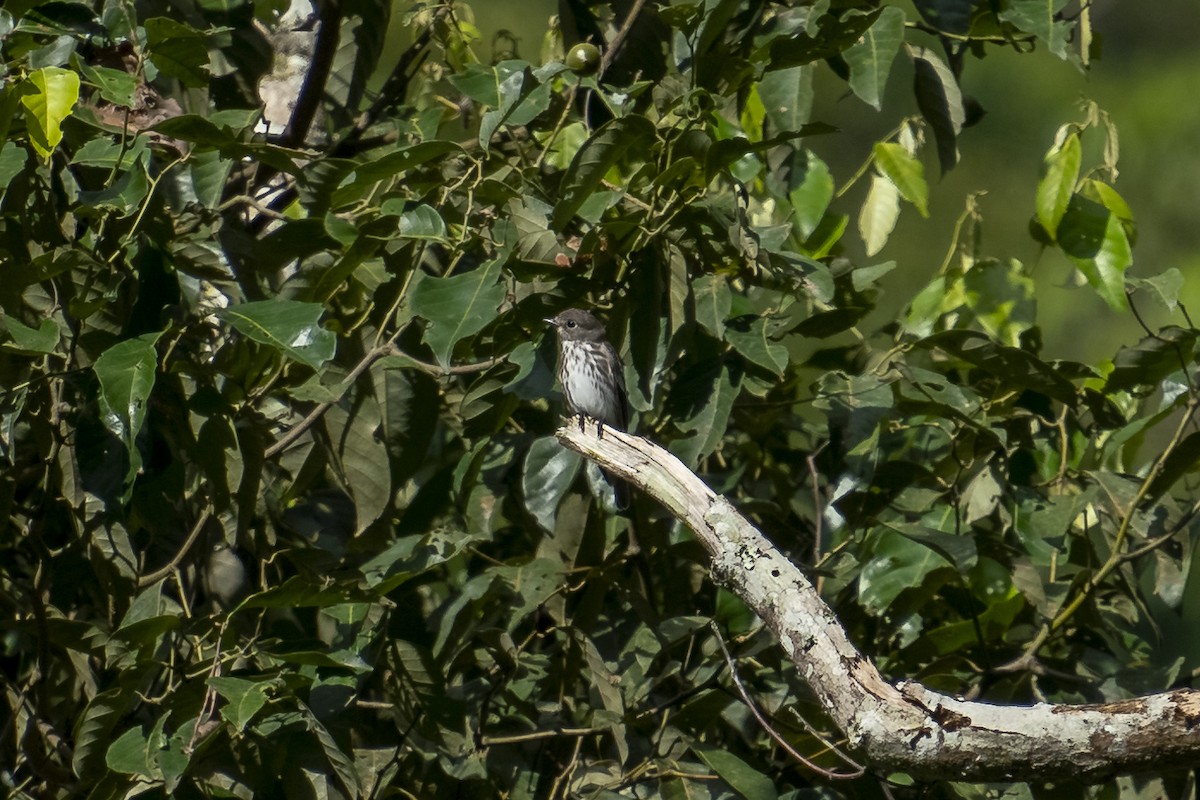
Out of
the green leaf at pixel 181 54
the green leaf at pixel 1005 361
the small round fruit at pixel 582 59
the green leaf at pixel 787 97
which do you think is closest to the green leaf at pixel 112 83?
the green leaf at pixel 181 54

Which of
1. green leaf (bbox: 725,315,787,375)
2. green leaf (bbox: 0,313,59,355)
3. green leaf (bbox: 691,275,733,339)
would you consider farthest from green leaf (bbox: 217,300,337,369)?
green leaf (bbox: 725,315,787,375)

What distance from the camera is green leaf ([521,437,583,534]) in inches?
121

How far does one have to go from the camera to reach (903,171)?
12.4ft

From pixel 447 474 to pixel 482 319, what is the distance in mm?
1012

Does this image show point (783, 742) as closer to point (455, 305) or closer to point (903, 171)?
point (455, 305)

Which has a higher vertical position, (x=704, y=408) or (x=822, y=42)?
(x=822, y=42)

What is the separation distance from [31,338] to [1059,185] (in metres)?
2.41

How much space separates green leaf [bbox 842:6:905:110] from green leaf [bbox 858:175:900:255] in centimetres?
82

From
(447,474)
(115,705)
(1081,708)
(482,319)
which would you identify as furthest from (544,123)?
(1081,708)

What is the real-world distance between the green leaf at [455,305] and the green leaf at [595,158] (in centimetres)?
19

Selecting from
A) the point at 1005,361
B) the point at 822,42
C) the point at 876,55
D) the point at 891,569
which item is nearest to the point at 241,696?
the point at 891,569

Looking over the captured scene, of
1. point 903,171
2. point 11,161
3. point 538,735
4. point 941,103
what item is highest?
point 11,161

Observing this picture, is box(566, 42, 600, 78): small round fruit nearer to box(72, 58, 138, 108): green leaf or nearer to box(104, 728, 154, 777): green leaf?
box(72, 58, 138, 108): green leaf

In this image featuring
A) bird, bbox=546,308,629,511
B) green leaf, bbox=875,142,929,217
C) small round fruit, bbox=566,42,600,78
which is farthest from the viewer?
bird, bbox=546,308,629,511
